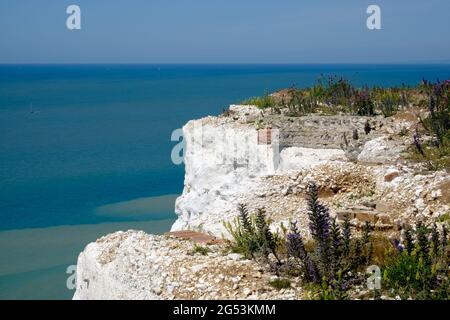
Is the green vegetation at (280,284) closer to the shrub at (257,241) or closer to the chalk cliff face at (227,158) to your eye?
the shrub at (257,241)

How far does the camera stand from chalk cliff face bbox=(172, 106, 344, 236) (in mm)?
16062

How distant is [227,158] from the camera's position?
59.5 ft

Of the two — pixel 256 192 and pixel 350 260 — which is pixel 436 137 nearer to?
pixel 256 192

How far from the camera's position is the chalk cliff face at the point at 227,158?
16.1 meters

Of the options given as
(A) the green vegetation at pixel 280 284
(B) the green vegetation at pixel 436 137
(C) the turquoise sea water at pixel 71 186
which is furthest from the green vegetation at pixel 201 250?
(C) the turquoise sea water at pixel 71 186

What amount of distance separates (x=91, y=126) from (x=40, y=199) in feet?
104

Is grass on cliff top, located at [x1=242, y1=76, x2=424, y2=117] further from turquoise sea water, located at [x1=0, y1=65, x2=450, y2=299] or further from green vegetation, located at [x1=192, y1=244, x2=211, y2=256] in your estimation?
green vegetation, located at [x1=192, y1=244, x2=211, y2=256]

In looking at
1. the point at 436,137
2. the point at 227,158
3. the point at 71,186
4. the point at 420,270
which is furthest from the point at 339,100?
the point at 71,186

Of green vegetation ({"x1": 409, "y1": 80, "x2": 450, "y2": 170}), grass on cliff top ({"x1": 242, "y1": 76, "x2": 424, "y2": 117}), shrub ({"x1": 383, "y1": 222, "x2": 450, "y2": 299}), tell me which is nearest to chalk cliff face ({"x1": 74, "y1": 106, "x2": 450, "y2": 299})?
green vegetation ({"x1": 409, "y1": 80, "x2": 450, "y2": 170})

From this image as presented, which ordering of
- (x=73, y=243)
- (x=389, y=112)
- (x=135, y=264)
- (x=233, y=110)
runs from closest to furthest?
(x=135, y=264) < (x=389, y=112) < (x=233, y=110) < (x=73, y=243)

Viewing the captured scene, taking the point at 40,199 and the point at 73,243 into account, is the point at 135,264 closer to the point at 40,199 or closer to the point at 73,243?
the point at 73,243

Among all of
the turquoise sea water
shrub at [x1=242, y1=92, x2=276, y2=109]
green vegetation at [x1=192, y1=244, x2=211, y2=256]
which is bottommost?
the turquoise sea water
